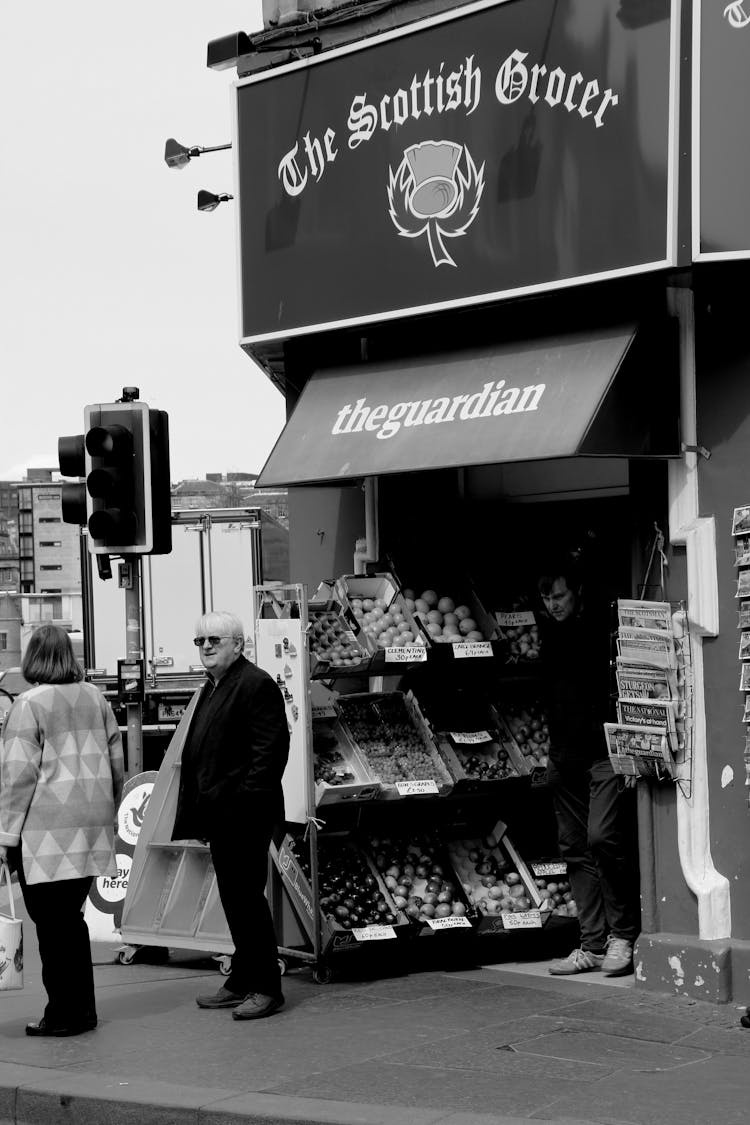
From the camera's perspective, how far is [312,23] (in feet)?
31.2

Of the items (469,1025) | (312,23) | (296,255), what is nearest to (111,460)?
(296,255)

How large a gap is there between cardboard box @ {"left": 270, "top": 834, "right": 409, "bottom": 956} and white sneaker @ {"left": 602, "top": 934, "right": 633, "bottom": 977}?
3.54ft

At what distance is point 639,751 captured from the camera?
776 cm

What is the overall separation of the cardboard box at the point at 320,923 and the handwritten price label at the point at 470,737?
1.10 meters

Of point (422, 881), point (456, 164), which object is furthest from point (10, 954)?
point (456, 164)

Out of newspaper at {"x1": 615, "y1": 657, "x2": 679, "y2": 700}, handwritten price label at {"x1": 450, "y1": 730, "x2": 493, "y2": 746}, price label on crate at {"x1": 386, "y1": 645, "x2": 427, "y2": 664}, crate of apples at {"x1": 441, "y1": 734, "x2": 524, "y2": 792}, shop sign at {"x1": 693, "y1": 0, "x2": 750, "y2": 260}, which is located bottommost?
crate of apples at {"x1": 441, "y1": 734, "x2": 524, "y2": 792}

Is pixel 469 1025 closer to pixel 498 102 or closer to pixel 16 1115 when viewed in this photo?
pixel 16 1115

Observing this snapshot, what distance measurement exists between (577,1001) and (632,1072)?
136cm

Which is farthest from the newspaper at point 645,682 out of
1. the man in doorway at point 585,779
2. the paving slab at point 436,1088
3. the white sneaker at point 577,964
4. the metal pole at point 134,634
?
the metal pole at point 134,634

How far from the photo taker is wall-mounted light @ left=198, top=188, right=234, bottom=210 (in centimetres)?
1134

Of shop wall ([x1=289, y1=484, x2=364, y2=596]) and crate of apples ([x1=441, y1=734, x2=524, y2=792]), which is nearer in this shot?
crate of apples ([x1=441, y1=734, x2=524, y2=792])

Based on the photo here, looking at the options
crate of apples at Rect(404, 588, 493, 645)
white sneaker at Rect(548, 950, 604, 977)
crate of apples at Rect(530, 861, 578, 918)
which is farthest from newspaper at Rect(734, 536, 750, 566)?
crate of apples at Rect(530, 861, 578, 918)

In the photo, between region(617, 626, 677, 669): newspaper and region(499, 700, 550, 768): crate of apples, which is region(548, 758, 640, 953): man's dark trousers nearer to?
region(499, 700, 550, 768): crate of apples

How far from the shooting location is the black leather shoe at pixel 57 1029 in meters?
7.38
